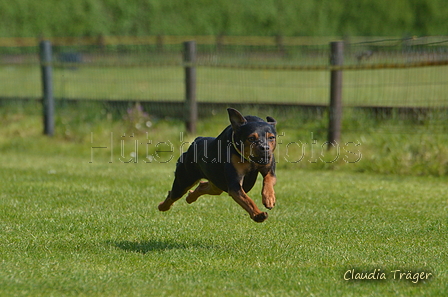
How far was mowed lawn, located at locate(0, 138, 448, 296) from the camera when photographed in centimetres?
484

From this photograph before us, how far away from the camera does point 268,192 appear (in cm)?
541

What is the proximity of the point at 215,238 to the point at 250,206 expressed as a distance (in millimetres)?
1128

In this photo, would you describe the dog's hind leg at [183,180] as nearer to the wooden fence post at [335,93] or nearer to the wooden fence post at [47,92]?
the wooden fence post at [335,93]

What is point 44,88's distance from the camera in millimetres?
14508

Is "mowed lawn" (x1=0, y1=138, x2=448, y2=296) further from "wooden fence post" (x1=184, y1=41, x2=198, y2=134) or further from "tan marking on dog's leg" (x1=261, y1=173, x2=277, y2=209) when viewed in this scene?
"wooden fence post" (x1=184, y1=41, x2=198, y2=134)

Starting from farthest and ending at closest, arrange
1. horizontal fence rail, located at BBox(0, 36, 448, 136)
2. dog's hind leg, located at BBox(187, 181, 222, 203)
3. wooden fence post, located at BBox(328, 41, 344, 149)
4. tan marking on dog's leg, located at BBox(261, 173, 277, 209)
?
wooden fence post, located at BBox(328, 41, 344, 149) < horizontal fence rail, located at BBox(0, 36, 448, 136) < dog's hind leg, located at BBox(187, 181, 222, 203) < tan marking on dog's leg, located at BBox(261, 173, 277, 209)

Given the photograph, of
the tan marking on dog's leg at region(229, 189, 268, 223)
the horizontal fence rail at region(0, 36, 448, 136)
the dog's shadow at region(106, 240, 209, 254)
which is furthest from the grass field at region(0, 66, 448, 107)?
the tan marking on dog's leg at region(229, 189, 268, 223)

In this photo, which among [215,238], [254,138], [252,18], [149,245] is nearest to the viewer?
[254,138]

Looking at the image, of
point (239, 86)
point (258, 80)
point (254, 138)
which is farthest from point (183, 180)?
point (258, 80)

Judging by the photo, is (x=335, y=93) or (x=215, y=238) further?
(x=335, y=93)

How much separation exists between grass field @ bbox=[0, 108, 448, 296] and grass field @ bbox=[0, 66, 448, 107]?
1847 millimetres

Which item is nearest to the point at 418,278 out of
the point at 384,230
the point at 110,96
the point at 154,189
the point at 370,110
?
the point at 384,230

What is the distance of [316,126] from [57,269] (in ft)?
24.5

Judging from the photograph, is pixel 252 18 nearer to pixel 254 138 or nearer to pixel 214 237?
pixel 214 237
